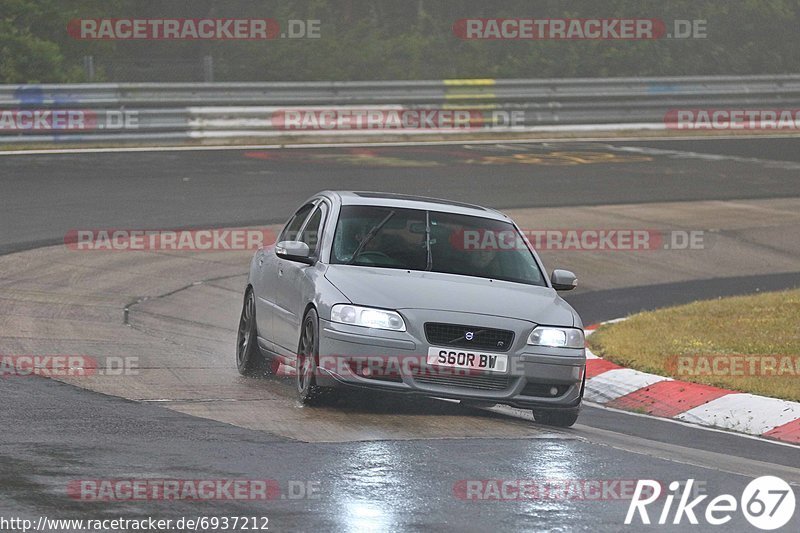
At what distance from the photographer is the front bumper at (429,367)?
349 inches

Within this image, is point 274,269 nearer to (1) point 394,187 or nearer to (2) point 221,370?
(2) point 221,370

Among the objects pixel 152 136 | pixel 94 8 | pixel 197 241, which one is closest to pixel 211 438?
pixel 197 241

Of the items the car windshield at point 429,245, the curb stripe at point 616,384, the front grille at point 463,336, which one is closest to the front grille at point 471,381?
the front grille at point 463,336

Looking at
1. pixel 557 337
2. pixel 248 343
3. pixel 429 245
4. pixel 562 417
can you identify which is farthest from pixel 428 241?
pixel 248 343

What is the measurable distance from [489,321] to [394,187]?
11.9 metres

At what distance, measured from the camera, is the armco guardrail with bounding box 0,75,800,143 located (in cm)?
2380

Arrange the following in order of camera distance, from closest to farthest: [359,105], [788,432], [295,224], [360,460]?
1. [360,460]
2. [788,432]
3. [295,224]
4. [359,105]

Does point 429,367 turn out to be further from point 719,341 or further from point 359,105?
point 359,105

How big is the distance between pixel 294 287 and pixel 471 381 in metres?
1.72

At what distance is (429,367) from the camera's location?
348 inches

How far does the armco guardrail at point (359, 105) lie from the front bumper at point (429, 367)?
15.6 meters

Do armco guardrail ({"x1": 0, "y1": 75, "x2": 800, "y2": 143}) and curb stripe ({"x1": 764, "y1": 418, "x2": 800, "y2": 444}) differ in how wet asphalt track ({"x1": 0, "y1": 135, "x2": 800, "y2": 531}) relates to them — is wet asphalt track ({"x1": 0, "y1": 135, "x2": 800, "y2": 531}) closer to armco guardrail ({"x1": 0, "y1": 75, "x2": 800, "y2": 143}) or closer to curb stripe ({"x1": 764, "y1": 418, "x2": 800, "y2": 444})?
curb stripe ({"x1": 764, "y1": 418, "x2": 800, "y2": 444})

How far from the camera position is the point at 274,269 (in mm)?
10789

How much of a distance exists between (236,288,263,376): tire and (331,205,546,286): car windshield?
1.41m
